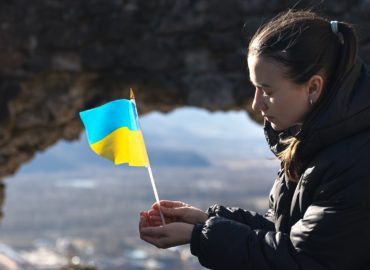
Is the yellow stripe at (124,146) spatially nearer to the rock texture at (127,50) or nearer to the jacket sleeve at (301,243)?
the jacket sleeve at (301,243)

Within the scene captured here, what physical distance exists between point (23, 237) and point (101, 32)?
28596mm

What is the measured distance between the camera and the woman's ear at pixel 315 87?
147 cm

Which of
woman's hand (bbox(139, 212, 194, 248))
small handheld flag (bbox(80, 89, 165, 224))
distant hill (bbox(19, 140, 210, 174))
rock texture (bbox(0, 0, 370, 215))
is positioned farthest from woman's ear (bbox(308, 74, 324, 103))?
distant hill (bbox(19, 140, 210, 174))

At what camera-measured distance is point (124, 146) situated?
5.99 ft

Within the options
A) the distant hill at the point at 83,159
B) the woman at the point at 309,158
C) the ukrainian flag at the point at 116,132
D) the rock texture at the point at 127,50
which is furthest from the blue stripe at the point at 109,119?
the distant hill at the point at 83,159

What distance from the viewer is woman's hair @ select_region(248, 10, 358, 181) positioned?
1.46 metres

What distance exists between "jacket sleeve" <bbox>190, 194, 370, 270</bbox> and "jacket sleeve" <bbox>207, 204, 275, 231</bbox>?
0.27 meters

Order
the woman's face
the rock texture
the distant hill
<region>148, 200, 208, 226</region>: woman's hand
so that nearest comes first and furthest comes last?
the woman's face < <region>148, 200, 208, 226</region>: woman's hand < the rock texture < the distant hill

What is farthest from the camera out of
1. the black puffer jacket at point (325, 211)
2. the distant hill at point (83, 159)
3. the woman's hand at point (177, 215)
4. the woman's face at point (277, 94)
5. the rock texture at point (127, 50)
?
the distant hill at point (83, 159)

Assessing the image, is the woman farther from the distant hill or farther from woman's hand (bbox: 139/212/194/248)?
the distant hill

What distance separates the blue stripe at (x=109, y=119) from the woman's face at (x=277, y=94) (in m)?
0.41

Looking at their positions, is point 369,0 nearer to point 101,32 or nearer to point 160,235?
point 101,32

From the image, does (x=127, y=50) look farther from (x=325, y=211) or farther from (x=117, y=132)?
(x=325, y=211)

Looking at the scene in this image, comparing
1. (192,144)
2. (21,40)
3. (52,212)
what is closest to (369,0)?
(21,40)
